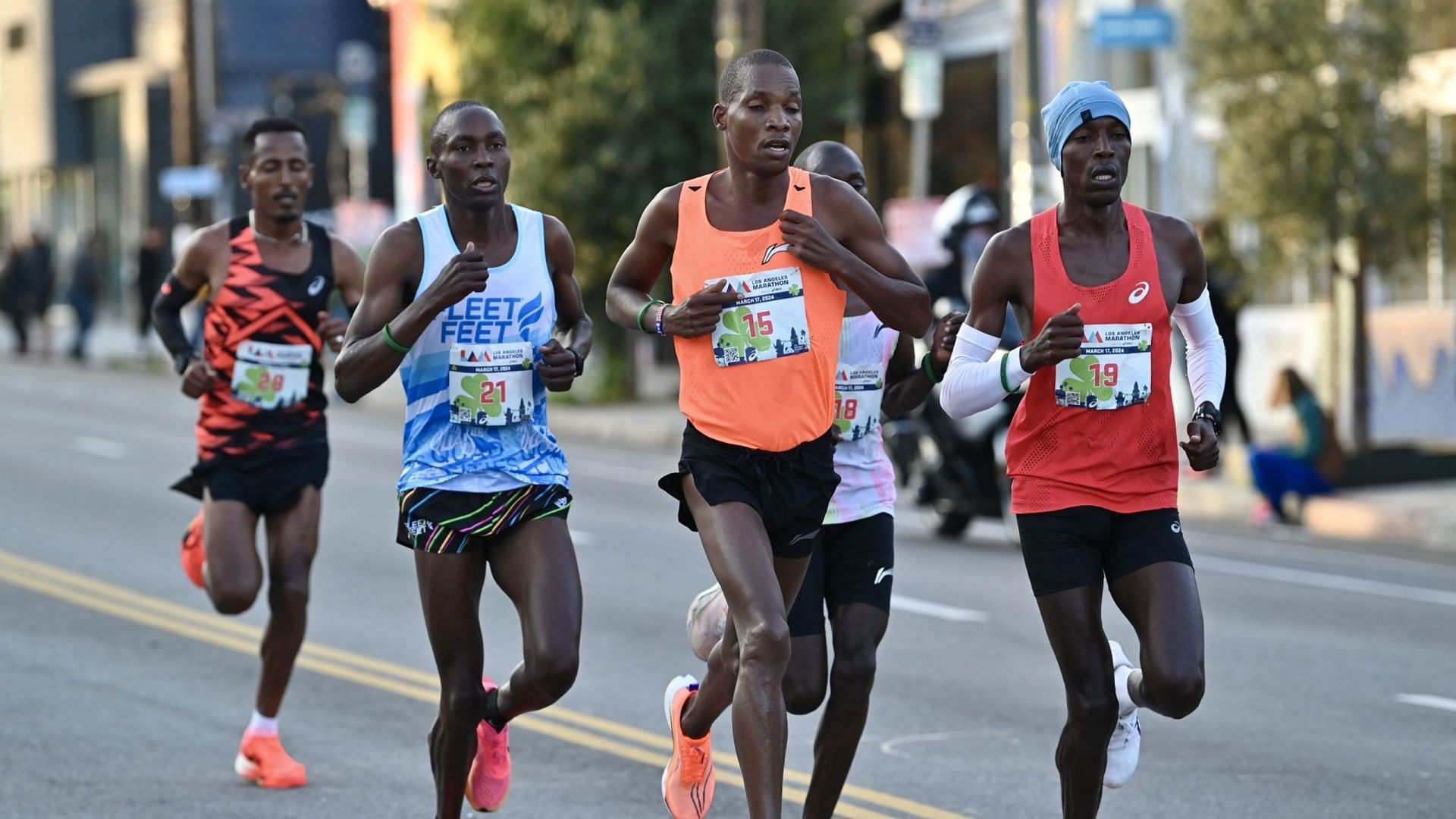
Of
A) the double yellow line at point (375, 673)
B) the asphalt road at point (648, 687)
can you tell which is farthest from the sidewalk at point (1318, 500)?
the double yellow line at point (375, 673)

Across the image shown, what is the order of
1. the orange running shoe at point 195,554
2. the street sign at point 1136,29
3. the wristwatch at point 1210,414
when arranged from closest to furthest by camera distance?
the wristwatch at point 1210,414, the orange running shoe at point 195,554, the street sign at point 1136,29

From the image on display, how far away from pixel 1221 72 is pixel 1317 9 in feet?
2.69

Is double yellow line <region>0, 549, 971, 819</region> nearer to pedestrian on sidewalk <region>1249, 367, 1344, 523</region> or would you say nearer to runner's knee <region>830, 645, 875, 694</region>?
runner's knee <region>830, 645, 875, 694</region>

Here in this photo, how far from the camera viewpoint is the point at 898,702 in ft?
30.8

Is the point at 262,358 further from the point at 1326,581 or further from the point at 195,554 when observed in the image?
the point at 1326,581

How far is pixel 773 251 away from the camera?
6090 mm

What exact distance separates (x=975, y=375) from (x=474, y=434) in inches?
54.9

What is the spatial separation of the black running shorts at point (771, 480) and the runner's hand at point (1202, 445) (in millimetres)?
936

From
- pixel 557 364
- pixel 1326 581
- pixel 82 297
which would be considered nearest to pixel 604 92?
pixel 1326 581

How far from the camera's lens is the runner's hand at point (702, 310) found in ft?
19.6

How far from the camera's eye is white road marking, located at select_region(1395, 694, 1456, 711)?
30.5ft

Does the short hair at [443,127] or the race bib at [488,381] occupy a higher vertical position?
the short hair at [443,127]

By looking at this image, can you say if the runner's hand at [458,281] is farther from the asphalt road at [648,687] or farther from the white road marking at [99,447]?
the white road marking at [99,447]

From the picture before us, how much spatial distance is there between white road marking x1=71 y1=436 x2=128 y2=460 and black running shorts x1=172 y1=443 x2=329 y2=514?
41.7 feet
